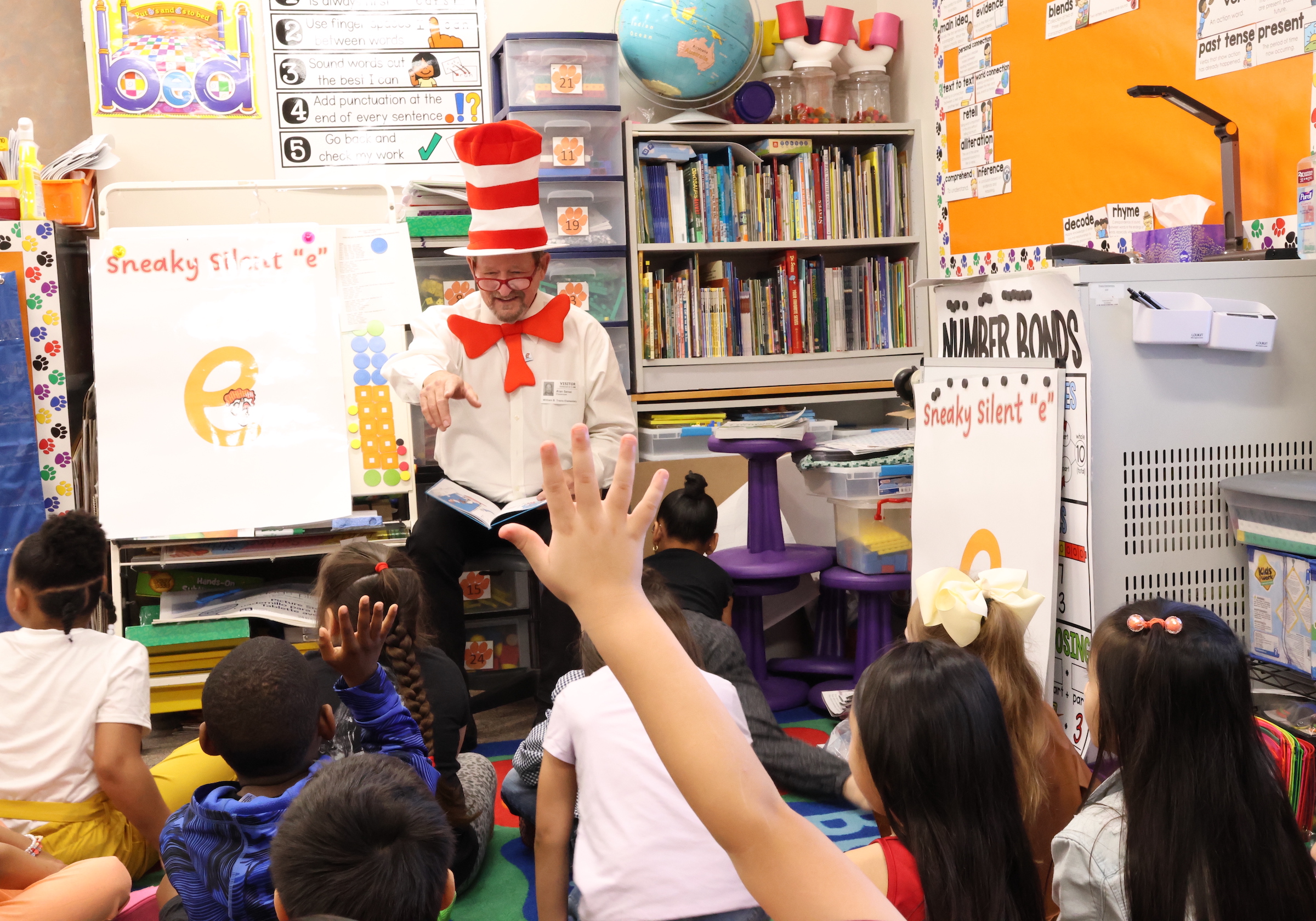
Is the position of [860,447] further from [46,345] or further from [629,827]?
[46,345]

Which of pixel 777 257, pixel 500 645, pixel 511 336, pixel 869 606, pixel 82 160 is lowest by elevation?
pixel 500 645

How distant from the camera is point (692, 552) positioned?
2686 millimetres

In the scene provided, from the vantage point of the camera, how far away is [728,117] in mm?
3842

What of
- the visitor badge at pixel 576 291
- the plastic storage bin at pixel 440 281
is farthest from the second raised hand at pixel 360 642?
the visitor badge at pixel 576 291

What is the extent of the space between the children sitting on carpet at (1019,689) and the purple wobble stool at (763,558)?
1.18 metres

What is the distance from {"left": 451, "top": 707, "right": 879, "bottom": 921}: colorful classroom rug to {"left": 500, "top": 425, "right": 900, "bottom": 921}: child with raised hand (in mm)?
1323

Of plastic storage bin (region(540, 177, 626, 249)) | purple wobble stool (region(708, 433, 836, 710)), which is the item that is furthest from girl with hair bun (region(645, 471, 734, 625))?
plastic storage bin (region(540, 177, 626, 249))

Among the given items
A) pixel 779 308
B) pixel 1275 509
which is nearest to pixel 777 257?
pixel 779 308

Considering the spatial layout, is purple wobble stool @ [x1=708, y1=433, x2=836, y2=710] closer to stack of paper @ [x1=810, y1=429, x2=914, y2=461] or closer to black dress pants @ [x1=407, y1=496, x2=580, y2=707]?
stack of paper @ [x1=810, y1=429, x2=914, y2=461]

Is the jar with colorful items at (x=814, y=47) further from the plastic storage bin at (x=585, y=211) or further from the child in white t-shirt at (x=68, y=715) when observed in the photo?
the child in white t-shirt at (x=68, y=715)

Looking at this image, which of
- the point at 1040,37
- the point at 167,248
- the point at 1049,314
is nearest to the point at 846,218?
the point at 1040,37

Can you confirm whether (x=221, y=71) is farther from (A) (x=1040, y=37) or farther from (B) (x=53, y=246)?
(A) (x=1040, y=37)

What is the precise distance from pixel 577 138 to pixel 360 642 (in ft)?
8.17

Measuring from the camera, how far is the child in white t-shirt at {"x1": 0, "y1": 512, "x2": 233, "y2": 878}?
6.11ft
